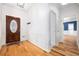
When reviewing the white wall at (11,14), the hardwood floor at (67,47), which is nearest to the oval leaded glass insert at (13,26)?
the white wall at (11,14)

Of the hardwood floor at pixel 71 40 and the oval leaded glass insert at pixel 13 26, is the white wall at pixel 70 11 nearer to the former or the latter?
the hardwood floor at pixel 71 40

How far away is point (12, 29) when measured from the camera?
1900 mm

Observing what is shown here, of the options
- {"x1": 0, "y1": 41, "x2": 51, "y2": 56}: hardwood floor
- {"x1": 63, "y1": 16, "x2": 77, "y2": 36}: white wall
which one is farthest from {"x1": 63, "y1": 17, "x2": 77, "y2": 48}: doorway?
{"x1": 0, "y1": 41, "x2": 51, "y2": 56}: hardwood floor

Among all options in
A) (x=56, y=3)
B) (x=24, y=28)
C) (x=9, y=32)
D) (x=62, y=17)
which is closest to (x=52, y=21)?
(x=62, y=17)

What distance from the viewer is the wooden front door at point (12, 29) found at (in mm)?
1847

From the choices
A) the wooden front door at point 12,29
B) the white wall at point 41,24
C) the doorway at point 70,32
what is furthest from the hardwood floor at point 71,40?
the wooden front door at point 12,29

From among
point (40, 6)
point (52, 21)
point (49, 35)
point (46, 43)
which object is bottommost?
point (46, 43)

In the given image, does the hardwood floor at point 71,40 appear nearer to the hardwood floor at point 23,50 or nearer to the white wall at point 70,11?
the white wall at point 70,11

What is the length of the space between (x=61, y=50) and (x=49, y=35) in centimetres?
33

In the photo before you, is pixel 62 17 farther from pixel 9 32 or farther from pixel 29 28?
pixel 9 32

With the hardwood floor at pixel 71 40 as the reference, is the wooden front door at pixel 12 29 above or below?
above

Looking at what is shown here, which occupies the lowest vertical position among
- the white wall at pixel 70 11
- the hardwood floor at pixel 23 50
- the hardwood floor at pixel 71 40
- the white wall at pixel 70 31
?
the hardwood floor at pixel 23 50

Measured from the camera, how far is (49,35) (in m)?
1.90

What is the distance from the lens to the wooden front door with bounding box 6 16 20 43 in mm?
1847
